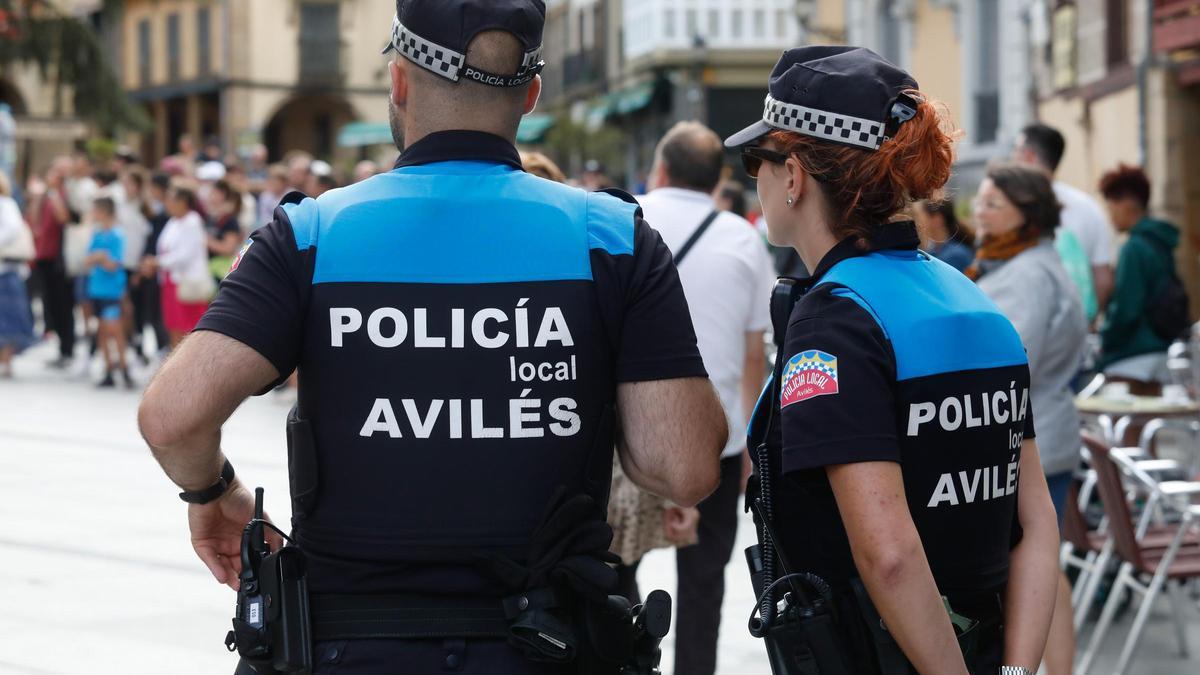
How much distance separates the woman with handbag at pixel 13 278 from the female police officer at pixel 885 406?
13.7 meters

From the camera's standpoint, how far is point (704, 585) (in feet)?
18.4

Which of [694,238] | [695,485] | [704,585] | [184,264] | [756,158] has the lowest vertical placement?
[704,585]

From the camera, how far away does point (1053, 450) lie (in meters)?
5.33

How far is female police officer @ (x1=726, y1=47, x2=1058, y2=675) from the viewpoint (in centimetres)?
271

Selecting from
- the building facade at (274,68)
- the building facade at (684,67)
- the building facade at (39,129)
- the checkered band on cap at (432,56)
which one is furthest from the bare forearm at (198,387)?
the building facade at (274,68)

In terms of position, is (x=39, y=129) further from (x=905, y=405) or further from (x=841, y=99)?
(x=905, y=405)

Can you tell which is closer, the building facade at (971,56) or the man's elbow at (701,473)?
the man's elbow at (701,473)

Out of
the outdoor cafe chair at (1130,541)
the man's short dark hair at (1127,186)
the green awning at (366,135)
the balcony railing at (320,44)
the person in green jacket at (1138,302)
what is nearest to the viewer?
the outdoor cafe chair at (1130,541)

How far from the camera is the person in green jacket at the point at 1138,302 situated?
9.19 metres

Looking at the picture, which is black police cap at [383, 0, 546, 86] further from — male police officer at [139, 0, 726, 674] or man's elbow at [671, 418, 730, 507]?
man's elbow at [671, 418, 730, 507]

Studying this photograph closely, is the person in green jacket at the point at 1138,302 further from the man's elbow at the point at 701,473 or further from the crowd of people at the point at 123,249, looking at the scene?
the crowd of people at the point at 123,249

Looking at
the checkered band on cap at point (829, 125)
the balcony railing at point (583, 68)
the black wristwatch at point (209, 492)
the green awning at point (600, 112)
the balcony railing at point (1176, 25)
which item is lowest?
the black wristwatch at point (209, 492)

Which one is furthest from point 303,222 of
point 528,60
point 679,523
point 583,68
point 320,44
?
point 320,44

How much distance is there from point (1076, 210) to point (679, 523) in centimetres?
458
